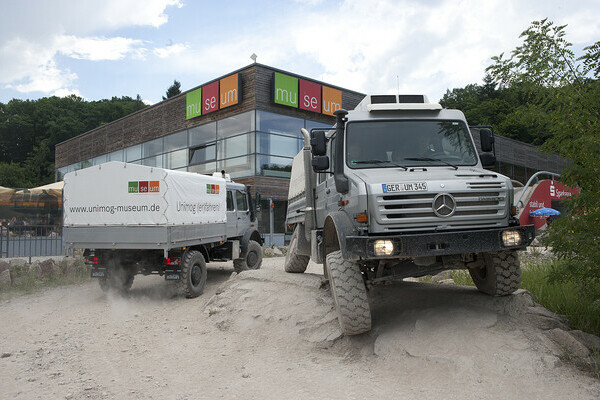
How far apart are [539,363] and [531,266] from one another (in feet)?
16.6

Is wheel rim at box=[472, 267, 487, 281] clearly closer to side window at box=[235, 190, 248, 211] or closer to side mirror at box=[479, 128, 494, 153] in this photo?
side mirror at box=[479, 128, 494, 153]

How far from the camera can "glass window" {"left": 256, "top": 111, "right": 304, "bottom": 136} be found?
2098cm

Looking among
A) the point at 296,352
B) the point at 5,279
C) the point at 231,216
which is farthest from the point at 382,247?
the point at 5,279

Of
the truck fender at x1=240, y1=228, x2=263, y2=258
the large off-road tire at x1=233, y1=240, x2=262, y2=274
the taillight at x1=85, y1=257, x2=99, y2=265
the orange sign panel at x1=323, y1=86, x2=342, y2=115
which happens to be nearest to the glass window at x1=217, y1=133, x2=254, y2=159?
the orange sign panel at x1=323, y1=86, x2=342, y2=115

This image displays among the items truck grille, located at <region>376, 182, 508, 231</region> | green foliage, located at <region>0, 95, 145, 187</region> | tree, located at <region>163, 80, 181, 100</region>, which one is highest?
tree, located at <region>163, 80, 181, 100</region>

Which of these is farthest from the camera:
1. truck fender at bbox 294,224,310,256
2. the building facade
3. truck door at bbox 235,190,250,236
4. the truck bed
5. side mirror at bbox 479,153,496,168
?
the building facade

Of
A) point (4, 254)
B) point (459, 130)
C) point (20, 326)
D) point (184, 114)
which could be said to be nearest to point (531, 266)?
point (459, 130)

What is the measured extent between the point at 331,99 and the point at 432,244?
19.6 metres

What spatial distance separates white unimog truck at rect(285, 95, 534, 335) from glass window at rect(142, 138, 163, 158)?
2223 centimetres

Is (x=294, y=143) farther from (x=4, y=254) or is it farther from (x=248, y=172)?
(x=4, y=254)

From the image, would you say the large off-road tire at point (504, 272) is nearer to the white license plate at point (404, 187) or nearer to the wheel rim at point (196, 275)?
the white license plate at point (404, 187)

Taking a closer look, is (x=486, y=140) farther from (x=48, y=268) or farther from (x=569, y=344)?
(x=48, y=268)

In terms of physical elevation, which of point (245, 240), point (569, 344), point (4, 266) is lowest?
point (569, 344)

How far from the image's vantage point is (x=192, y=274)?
30.6 ft
